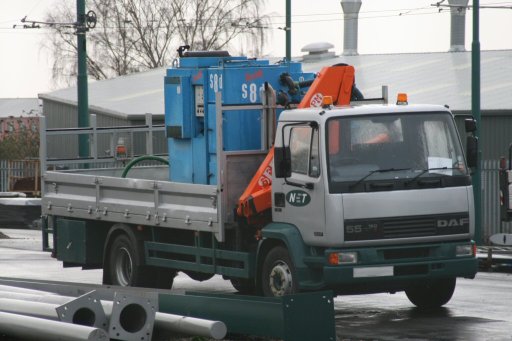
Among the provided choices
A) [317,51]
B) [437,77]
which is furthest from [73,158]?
[317,51]

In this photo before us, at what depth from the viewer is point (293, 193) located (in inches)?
571

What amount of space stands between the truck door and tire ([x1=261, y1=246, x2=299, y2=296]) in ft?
1.12

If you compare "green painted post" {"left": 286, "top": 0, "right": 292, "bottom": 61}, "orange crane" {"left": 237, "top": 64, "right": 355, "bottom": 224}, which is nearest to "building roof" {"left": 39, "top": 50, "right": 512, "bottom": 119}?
"green painted post" {"left": 286, "top": 0, "right": 292, "bottom": 61}

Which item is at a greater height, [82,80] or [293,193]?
[82,80]

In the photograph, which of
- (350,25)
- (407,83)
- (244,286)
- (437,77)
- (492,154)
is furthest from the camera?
(350,25)

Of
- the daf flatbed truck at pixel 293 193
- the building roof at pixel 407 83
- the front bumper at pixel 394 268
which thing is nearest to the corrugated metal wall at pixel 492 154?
the building roof at pixel 407 83

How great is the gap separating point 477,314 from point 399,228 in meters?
1.55

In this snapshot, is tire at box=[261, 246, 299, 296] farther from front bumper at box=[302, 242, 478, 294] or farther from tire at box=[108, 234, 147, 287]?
tire at box=[108, 234, 147, 287]

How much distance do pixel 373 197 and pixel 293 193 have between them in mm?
936

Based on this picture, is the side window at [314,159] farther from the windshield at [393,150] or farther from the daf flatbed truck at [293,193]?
the windshield at [393,150]

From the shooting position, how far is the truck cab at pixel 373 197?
14.1 meters

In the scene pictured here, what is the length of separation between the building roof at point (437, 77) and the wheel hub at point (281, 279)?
1883cm

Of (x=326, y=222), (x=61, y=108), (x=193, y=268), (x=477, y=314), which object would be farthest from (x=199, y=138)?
(x=61, y=108)

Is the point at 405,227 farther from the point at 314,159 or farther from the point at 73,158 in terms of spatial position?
the point at 73,158
